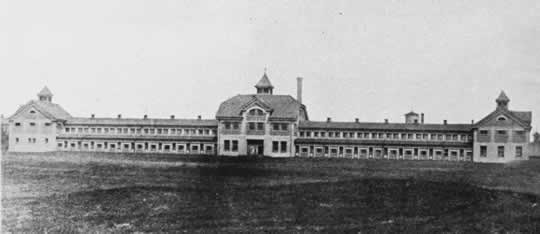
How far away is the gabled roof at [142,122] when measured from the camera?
5447cm

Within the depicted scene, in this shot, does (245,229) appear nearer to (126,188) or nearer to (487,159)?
(126,188)

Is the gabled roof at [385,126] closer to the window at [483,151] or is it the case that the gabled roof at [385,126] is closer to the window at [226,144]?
the window at [483,151]

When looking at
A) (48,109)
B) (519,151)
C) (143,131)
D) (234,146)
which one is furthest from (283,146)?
(48,109)

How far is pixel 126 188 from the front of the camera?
65.1 ft

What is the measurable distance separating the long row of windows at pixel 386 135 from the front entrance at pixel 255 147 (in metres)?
4.64

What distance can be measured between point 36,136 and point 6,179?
3545cm

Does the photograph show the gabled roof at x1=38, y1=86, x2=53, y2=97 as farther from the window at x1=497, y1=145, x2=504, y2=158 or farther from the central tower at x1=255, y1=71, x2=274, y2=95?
the window at x1=497, y1=145, x2=504, y2=158

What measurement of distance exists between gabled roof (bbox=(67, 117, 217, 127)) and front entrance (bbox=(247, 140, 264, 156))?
5.51 m

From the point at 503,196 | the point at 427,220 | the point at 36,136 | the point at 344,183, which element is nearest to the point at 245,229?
the point at 427,220

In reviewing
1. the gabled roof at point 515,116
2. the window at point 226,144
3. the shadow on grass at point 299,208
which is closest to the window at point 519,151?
the gabled roof at point 515,116

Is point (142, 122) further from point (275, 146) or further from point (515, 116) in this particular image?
point (515, 116)

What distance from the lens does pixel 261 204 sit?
17.2 metres

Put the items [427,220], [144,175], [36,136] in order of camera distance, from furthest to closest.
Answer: [36,136]
[144,175]
[427,220]

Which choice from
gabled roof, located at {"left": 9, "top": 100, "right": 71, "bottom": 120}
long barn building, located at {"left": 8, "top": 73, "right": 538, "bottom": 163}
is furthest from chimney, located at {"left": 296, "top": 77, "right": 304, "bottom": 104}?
gabled roof, located at {"left": 9, "top": 100, "right": 71, "bottom": 120}
